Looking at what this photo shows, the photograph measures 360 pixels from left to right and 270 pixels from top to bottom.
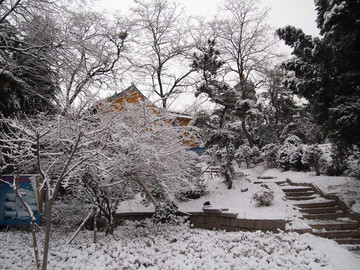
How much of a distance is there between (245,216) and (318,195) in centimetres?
340

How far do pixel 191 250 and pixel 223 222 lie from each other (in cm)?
240

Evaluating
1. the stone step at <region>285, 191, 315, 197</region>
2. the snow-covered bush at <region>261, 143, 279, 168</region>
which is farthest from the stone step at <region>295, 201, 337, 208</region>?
the snow-covered bush at <region>261, 143, 279, 168</region>

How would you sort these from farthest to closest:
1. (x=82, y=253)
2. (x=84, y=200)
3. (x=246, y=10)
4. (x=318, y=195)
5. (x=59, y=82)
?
(x=246, y=10) < (x=59, y=82) < (x=318, y=195) < (x=84, y=200) < (x=82, y=253)

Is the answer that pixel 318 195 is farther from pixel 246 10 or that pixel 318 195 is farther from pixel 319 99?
pixel 246 10

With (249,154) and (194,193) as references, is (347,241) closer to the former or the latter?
(194,193)

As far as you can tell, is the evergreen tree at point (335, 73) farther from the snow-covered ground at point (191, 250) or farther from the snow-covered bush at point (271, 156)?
the snow-covered bush at point (271, 156)

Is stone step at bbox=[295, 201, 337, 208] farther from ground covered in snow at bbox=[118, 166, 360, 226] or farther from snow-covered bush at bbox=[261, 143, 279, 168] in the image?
snow-covered bush at bbox=[261, 143, 279, 168]

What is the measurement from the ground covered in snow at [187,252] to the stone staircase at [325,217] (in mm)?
717

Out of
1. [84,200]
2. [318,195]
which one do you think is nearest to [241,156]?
[318,195]

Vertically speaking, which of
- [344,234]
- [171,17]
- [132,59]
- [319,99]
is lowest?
[344,234]

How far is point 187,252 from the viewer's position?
15.6ft

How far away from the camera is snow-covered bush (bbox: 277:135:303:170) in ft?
37.6

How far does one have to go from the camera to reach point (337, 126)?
18.0 feet

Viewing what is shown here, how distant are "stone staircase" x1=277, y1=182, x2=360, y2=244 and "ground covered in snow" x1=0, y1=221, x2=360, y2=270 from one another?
28.2 inches
